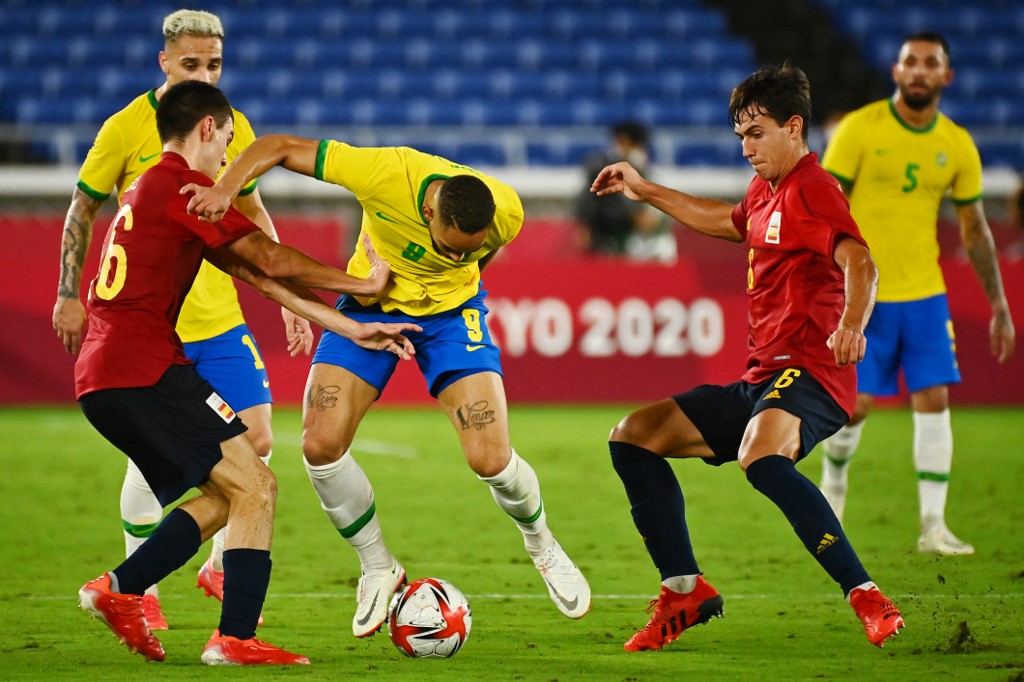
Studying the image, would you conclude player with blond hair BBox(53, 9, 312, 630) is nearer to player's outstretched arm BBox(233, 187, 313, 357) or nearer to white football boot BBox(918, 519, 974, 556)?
player's outstretched arm BBox(233, 187, 313, 357)

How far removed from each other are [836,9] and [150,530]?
700 inches

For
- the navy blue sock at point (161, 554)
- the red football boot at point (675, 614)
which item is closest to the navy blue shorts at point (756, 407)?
the red football boot at point (675, 614)

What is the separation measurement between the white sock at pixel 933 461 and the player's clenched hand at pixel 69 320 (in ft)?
13.6

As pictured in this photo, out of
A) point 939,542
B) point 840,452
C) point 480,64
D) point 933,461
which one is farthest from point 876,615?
point 480,64

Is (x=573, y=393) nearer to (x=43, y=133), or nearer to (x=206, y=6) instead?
(x=43, y=133)

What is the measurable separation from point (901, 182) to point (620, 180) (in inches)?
92.9

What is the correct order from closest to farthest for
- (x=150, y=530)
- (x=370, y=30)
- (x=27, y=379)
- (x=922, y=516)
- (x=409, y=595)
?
1. (x=409, y=595)
2. (x=150, y=530)
3. (x=922, y=516)
4. (x=27, y=379)
5. (x=370, y=30)

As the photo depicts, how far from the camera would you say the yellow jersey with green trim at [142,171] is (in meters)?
6.12

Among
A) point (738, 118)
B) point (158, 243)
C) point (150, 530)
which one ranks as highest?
point (738, 118)

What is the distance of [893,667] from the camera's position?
489 centimetres

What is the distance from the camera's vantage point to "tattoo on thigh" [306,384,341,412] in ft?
18.9

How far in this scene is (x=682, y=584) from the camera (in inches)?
213

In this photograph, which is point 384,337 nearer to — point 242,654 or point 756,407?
point 242,654

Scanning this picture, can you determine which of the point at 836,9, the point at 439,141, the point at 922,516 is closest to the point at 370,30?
the point at 439,141
